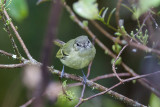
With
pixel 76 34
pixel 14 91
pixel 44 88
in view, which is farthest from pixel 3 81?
pixel 44 88

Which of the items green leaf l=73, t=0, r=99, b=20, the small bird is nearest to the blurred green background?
the small bird

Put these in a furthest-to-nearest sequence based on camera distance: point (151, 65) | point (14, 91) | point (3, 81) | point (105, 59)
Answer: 1. point (3, 81)
2. point (105, 59)
3. point (14, 91)
4. point (151, 65)

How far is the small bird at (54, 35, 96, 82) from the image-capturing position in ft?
8.83

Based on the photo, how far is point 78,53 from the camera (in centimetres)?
281

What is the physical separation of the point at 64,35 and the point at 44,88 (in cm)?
310

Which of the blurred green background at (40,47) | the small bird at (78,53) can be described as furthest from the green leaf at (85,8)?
the blurred green background at (40,47)

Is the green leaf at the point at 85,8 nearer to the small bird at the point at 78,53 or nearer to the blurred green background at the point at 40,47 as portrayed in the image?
the small bird at the point at 78,53

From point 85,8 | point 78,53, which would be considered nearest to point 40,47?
point 78,53

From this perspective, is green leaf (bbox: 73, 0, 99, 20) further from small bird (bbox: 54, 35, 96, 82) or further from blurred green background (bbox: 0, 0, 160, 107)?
blurred green background (bbox: 0, 0, 160, 107)

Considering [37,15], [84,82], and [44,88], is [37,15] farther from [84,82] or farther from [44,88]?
[44,88]

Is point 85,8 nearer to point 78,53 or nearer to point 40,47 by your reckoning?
point 78,53

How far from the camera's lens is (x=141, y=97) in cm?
291

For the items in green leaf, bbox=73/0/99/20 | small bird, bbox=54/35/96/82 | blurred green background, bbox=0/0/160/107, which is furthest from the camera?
blurred green background, bbox=0/0/160/107

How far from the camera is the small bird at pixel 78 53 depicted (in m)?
2.69
